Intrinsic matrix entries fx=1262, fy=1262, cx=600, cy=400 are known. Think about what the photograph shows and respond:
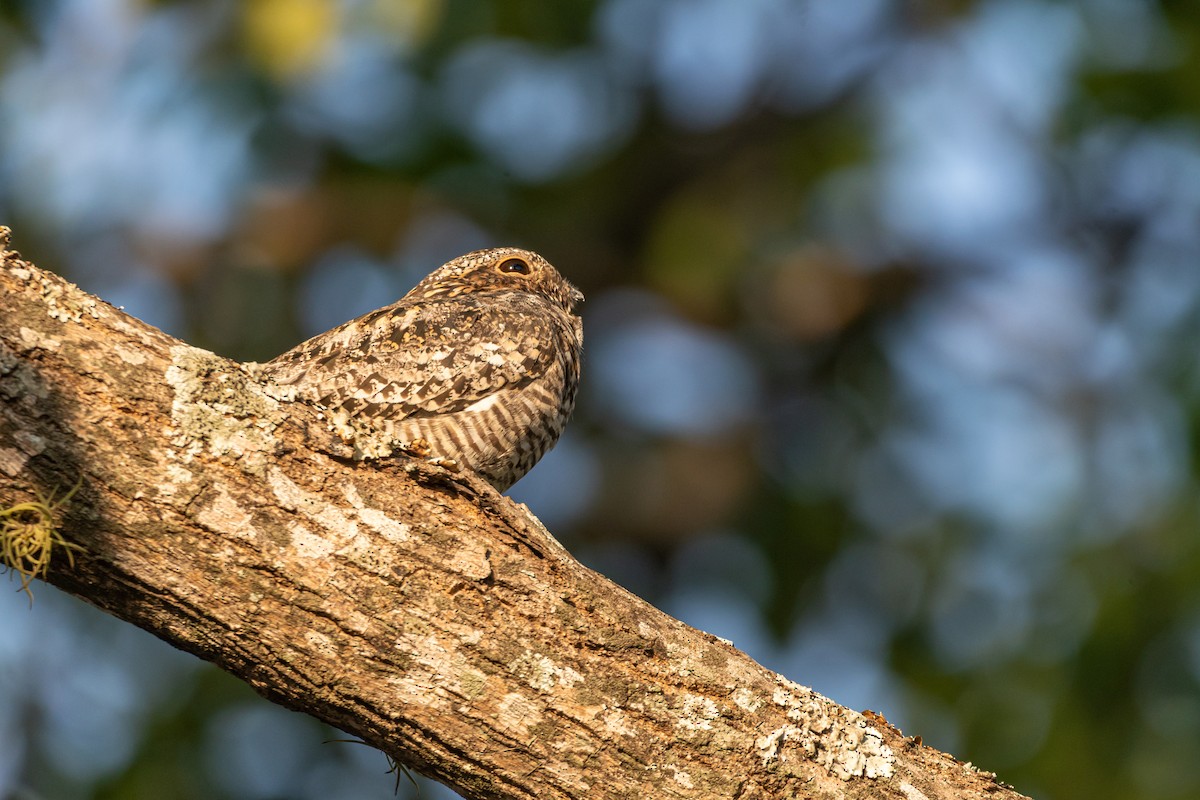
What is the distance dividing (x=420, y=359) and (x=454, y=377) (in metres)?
0.16

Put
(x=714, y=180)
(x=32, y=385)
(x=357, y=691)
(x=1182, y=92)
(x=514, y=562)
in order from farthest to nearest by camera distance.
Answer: (x=714, y=180)
(x=1182, y=92)
(x=514, y=562)
(x=357, y=691)
(x=32, y=385)

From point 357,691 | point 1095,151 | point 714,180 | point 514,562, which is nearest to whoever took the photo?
point 357,691

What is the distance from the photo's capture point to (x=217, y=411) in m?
2.87

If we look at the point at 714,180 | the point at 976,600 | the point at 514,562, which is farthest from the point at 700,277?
the point at 514,562

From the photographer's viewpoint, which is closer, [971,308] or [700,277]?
[700,277]

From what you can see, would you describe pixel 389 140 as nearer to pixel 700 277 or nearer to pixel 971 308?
pixel 700 277

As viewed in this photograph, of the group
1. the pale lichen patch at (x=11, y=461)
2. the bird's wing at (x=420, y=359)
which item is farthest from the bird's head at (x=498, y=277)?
the pale lichen patch at (x=11, y=461)

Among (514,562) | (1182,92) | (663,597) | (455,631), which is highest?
(1182,92)

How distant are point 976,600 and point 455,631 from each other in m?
8.04

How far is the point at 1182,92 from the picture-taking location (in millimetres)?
9703

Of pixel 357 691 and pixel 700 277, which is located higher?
pixel 700 277

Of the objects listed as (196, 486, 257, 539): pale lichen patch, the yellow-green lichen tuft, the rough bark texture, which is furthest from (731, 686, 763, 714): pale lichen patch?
the yellow-green lichen tuft

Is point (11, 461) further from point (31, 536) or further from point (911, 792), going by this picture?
point (911, 792)

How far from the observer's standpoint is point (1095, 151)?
1052cm
